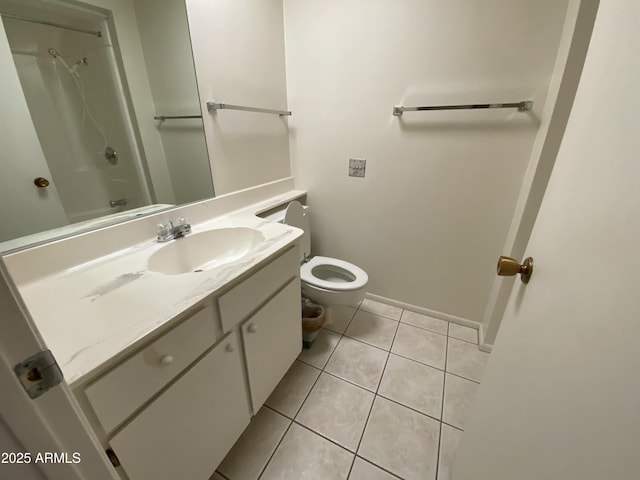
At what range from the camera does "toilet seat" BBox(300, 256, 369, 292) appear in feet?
4.91

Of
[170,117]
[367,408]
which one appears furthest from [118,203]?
[367,408]

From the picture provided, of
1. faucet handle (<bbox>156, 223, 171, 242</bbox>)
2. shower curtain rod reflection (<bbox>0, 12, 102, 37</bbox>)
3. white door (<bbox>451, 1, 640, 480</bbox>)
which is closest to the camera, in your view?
white door (<bbox>451, 1, 640, 480</bbox>)

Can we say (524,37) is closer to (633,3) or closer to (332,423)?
(633,3)

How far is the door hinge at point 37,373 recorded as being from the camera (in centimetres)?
30

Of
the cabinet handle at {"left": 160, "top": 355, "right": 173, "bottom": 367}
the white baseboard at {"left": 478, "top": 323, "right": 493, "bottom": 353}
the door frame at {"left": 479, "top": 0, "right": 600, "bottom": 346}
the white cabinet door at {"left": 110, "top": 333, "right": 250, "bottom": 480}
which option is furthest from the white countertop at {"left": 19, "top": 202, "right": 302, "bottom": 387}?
the white baseboard at {"left": 478, "top": 323, "right": 493, "bottom": 353}

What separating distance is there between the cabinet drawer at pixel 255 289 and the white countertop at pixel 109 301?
6cm

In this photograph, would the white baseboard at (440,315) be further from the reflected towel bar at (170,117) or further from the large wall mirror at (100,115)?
the reflected towel bar at (170,117)

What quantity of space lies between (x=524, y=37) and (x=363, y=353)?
Result: 181 centimetres

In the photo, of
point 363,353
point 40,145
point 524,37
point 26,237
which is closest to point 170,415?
point 26,237

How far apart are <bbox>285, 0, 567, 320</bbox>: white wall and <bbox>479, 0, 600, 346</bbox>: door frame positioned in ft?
0.19

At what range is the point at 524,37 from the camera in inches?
46.3

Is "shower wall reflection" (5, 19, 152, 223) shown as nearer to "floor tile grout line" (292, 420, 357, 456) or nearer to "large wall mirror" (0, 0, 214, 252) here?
"large wall mirror" (0, 0, 214, 252)

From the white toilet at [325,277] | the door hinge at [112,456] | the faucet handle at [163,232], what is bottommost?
the white toilet at [325,277]

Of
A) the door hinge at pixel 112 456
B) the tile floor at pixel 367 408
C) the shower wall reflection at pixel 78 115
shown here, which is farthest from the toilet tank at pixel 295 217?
the door hinge at pixel 112 456
